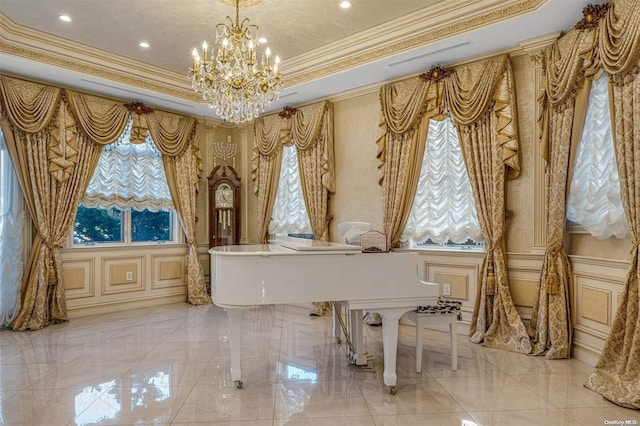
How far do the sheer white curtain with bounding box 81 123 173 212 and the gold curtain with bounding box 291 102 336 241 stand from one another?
214 cm

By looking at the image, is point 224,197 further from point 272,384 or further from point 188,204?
point 272,384

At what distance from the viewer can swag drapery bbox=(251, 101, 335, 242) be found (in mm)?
5426

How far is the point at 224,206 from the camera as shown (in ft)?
20.8

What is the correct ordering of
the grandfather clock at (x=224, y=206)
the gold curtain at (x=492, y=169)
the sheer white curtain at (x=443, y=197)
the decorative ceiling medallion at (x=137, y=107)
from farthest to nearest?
the grandfather clock at (x=224, y=206) < the decorative ceiling medallion at (x=137, y=107) < the sheer white curtain at (x=443, y=197) < the gold curtain at (x=492, y=169)

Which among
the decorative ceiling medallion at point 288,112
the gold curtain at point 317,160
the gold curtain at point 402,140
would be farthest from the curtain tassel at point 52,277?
the gold curtain at point 402,140

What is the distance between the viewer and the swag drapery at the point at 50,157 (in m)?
4.57

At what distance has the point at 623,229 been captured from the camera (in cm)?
299

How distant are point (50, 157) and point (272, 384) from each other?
Result: 398cm

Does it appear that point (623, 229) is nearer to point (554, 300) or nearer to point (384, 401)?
point (554, 300)

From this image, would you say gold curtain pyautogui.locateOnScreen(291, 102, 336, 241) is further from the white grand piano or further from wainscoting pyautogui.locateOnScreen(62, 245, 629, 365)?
the white grand piano

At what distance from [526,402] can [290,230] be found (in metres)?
3.93

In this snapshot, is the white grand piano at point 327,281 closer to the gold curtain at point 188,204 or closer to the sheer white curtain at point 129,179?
the sheer white curtain at point 129,179

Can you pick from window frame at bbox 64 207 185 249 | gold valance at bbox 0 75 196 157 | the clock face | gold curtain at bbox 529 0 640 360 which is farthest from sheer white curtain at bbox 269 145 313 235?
gold curtain at bbox 529 0 640 360

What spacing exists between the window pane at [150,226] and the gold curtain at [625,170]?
556 centimetres
